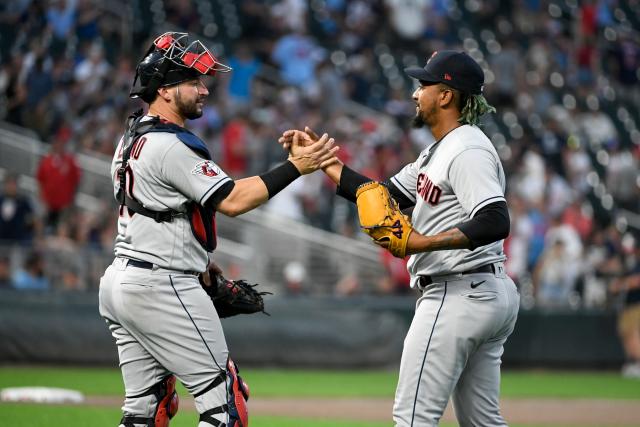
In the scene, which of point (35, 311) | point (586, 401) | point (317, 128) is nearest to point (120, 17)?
point (317, 128)

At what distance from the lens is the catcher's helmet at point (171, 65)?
5.80 meters

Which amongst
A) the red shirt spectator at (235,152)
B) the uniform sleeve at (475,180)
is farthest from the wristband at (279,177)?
the red shirt spectator at (235,152)

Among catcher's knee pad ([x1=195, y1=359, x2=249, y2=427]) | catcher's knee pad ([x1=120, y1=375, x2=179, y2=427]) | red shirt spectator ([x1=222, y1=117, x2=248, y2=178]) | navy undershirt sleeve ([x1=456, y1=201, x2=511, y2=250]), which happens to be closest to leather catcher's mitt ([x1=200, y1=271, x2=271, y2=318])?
catcher's knee pad ([x1=120, y1=375, x2=179, y2=427])

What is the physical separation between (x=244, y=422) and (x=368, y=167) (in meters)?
11.7

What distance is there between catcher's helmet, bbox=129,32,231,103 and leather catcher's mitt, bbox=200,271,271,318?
3.57 ft

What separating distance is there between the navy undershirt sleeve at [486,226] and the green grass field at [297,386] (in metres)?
4.57

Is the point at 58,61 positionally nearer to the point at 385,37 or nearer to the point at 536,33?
the point at 385,37

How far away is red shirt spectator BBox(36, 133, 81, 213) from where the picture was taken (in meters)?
15.4

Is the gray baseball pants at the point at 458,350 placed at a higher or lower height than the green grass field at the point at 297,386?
higher

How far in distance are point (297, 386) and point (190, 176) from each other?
8063 millimetres

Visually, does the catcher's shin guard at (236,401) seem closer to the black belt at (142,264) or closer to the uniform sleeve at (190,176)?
the black belt at (142,264)

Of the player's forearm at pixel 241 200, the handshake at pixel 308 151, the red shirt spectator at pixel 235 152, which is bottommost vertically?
the player's forearm at pixel 241 200

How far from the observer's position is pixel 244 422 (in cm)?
561

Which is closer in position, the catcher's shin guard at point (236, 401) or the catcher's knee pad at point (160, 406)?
the catcher's shin guard at point (236, 401)
